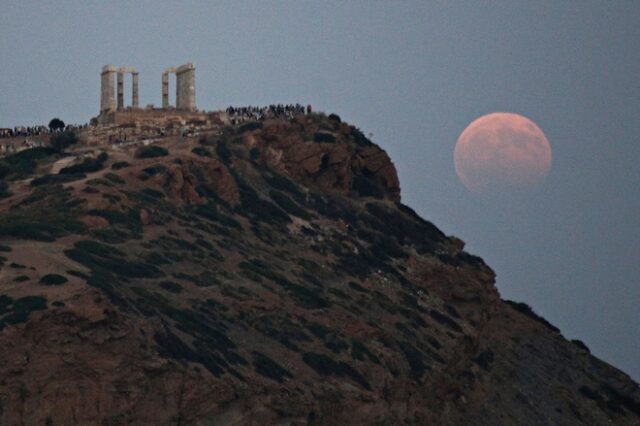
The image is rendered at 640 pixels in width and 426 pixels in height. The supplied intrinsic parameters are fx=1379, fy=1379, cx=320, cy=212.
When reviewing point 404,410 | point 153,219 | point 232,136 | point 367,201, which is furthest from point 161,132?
point 404,410

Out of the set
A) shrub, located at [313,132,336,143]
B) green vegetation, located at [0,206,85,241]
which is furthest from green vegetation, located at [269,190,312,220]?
green vegetation, located at [0,206,85,241]

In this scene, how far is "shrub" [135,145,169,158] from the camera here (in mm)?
95062

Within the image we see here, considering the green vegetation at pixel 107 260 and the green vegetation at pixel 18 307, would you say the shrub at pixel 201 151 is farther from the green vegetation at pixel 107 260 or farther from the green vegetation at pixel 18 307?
the green vegetation at pixel 18 307

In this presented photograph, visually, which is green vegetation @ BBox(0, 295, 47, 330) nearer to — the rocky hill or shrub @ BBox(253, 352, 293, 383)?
the rocky hill

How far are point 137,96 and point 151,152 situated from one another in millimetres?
26998

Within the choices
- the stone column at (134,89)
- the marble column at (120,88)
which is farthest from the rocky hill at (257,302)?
the stone column at (134,89)

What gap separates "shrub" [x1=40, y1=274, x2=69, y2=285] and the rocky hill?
0.10m

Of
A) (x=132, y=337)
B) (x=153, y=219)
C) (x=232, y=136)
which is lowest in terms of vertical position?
(x=132, y=337)

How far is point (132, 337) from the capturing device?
195ft

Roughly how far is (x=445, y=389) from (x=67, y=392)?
3326cm

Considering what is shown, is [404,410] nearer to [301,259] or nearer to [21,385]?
[301,259]

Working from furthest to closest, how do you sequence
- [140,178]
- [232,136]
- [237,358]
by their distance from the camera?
[232,136], [140,178], [237,358]

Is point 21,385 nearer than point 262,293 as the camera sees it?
Yes

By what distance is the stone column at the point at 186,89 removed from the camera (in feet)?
389
